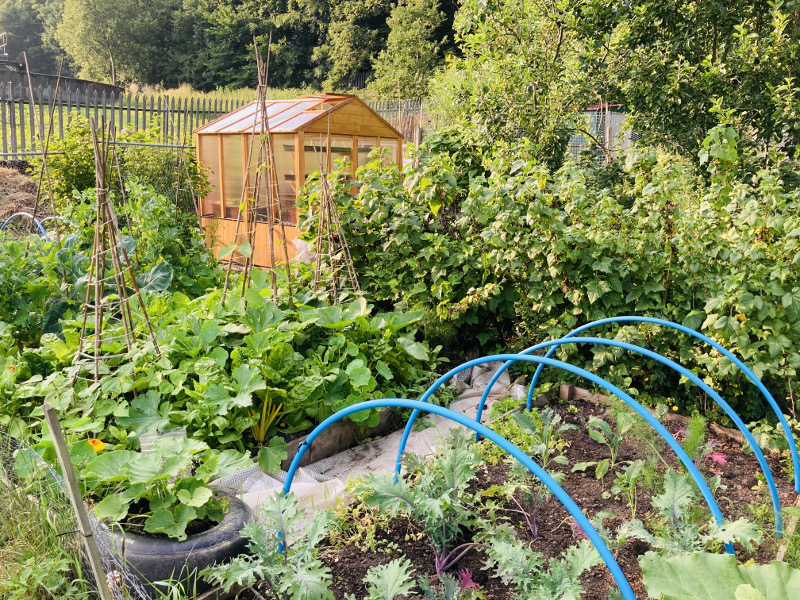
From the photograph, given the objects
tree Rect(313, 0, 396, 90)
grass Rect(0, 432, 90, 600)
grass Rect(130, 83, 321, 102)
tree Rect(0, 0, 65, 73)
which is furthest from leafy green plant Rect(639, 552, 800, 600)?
tree Rect(0, 0, 65, 73)

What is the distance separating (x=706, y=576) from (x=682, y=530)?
31.8 inches

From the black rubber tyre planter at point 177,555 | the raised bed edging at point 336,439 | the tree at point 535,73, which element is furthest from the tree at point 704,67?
the black rubber tyre planter at point 177,555

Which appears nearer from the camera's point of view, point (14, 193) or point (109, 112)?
point (14, 193)

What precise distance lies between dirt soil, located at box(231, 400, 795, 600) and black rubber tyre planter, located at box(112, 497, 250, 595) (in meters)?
0.18

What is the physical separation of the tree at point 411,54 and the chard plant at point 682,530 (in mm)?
17815

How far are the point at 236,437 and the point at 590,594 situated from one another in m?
1.62

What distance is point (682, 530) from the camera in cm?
187

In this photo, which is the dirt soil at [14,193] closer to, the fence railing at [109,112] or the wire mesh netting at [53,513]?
the fence railing at [109,112]

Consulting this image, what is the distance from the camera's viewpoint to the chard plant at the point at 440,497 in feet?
6.22

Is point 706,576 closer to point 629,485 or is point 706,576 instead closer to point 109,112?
point 629,485

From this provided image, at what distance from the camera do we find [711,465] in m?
2.85

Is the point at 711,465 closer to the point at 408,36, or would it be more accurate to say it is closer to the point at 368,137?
the point at 368,137

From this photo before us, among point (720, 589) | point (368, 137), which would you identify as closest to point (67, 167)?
point (368, 137)

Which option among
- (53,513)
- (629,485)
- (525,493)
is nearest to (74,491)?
(53,513)
